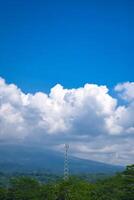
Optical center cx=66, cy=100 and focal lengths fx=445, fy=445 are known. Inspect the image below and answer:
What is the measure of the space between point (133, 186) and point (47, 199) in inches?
514

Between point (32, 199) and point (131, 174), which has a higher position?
point (131, 174)

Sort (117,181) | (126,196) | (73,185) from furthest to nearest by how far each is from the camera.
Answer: (117,181) → (73,185) → (126,196)

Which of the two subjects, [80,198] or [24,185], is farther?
[24,185]

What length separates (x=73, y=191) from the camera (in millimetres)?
66500

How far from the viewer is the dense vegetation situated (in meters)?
65.8

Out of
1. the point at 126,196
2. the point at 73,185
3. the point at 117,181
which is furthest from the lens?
the point at 117,181

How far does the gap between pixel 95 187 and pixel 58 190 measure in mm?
8049

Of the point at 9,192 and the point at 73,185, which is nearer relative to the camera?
the point at 73,185

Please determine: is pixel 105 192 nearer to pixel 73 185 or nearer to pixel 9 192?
pixel 73 185

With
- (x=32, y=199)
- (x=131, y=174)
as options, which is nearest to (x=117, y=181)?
(x=131, y=174)

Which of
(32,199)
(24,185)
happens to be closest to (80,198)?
(32,199)

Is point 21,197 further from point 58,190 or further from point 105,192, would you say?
point 105,192

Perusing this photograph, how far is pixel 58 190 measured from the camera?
2657 inches

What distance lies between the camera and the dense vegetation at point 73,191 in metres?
65.8
